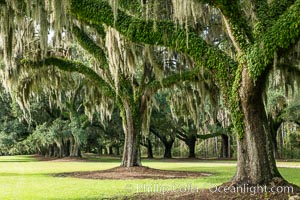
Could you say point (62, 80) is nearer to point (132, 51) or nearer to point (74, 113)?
point (132, 51)

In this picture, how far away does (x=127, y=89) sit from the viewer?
583 inches

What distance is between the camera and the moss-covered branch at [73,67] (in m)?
12.3

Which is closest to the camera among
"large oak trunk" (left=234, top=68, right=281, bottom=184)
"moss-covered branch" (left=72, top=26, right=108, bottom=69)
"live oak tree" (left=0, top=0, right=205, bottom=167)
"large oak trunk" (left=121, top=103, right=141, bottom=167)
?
"large oak trunk" (left=234, top=68, right=281, bottom=184)

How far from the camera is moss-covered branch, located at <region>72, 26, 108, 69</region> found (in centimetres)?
1362

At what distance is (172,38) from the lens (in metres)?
7.38

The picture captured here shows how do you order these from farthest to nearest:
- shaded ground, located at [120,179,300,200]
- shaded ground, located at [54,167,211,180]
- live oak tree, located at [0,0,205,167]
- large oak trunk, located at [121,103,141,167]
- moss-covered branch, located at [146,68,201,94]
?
large oak trunk, located at [121,103,141,167] < shaded ground, located at [54,167,211,180] < moss-covered branch, located at [146,68,201,94] < live oak tree, located at [0,0,205,167] < shaded ground, located at [120,179,300,200]

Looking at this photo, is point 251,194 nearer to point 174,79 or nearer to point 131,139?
point 174,79

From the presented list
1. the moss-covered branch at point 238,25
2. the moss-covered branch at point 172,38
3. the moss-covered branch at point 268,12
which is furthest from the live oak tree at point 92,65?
the moss-covered branch at point 268,12

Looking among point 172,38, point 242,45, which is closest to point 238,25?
point 242,45

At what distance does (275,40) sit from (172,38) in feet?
6.58

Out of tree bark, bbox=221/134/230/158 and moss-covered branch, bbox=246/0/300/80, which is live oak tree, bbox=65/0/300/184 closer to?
moss-covered branch, bbox=246/0/300/80

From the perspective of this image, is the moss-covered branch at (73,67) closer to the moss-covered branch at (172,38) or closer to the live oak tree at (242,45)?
the live oak tree at (242,45)

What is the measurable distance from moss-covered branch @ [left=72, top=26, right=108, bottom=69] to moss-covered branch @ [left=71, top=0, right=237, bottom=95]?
5.83m

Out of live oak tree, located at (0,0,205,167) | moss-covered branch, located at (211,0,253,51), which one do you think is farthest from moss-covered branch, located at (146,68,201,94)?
moss-covered branch, located at (211,0,253,51)
